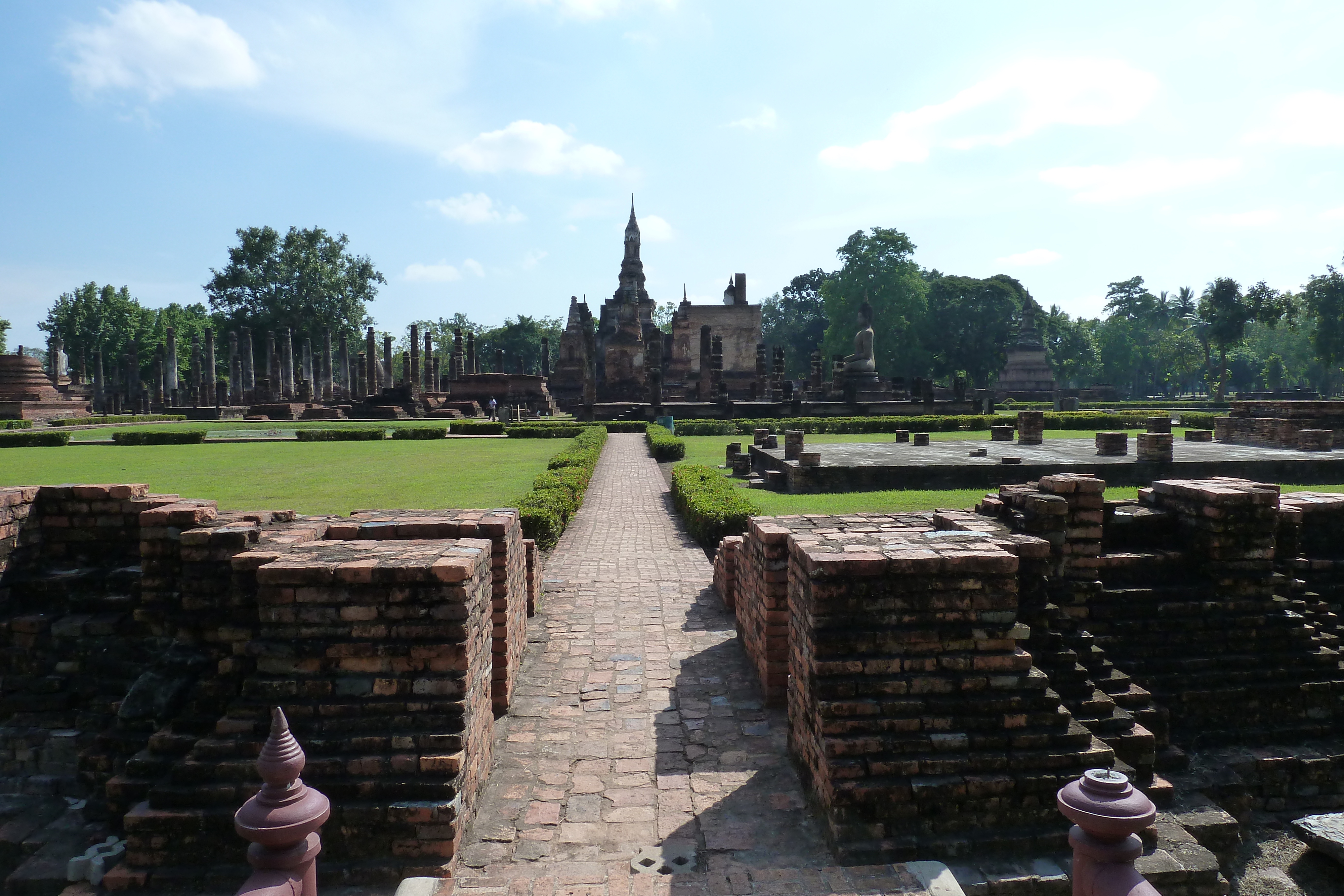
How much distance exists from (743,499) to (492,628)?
5621mm

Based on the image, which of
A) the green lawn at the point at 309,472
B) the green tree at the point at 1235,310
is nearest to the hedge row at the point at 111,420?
the green lawn at the point at 309,472

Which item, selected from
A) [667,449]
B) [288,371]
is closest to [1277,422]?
[667,449]

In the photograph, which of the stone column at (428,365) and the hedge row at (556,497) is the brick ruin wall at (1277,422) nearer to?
the hedge row at (556,497)

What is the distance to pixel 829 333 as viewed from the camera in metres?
55.3

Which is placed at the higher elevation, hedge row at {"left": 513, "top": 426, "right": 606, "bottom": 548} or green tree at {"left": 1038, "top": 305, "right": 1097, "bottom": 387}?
green tree at {"left": 1038, "top": 305, "right": 1097, "bottom": 387}

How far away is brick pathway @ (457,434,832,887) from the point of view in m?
3.08

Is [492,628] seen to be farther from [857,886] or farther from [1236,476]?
[1236,476]

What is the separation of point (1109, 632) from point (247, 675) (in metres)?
4.72

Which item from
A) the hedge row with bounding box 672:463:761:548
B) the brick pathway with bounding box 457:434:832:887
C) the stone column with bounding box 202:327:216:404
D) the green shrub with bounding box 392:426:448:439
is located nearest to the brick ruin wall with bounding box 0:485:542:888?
the brick pathway with bounding box 457:434:832:887

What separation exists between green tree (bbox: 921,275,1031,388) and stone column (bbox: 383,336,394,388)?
36750 millimetres

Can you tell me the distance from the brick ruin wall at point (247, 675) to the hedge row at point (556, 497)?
2.55 metres

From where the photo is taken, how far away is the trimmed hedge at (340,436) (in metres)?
25.2

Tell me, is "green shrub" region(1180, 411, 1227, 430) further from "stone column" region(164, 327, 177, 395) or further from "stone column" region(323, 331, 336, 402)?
"stone column" region(164, 327, 177, 395)

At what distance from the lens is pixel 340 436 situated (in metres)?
25.7
